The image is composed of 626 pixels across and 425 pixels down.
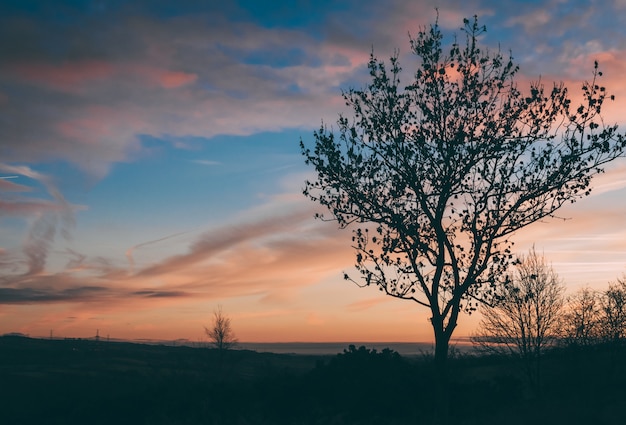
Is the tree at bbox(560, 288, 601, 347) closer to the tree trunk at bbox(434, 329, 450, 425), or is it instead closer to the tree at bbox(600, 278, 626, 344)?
the tree at bbox(600, 278, 626, 344)

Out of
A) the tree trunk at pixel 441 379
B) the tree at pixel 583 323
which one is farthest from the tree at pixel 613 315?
the tree trunk at pixel 441 379

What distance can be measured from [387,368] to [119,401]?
21.3 metres

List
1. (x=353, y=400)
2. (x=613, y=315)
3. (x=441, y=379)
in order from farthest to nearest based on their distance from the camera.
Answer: (x=613, y=315) < (x=353, y=400) < (x=441, y=379)

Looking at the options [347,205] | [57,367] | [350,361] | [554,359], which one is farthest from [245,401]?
[57,367]

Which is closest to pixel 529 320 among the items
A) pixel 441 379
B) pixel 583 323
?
pixel 583 323

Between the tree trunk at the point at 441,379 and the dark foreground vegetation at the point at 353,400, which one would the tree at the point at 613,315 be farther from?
the tree trunk at the point at 441,379

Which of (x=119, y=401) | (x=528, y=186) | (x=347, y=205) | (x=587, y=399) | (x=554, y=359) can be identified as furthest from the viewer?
(x=554, y=359)

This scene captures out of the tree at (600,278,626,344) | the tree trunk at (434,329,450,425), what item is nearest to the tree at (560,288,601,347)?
the tree at (600,278,626,344)

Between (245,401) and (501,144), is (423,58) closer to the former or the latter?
(501,144)

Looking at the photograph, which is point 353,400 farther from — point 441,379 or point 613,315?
point 613,315

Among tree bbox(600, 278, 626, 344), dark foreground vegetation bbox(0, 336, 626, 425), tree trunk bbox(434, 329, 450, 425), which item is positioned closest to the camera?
tree trunk bbox(434, 329, 450, 425)

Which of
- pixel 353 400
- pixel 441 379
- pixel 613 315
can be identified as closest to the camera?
pixel 441 379

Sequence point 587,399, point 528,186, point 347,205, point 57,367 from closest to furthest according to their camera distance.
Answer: point 528,186 → point 347,205 → point 587,399 → point 57,367

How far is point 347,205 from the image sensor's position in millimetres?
25734
